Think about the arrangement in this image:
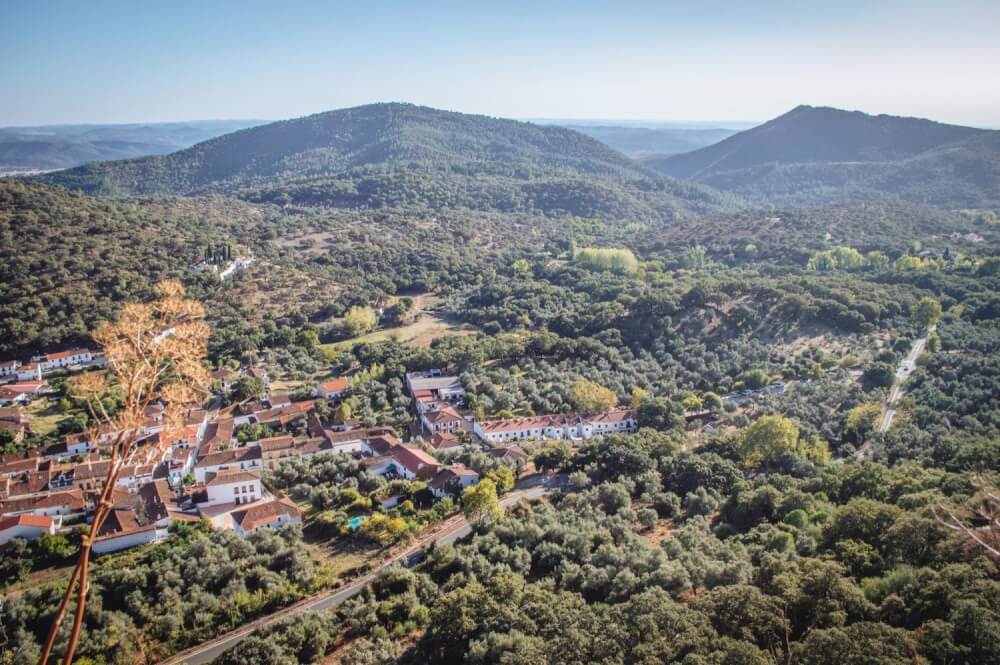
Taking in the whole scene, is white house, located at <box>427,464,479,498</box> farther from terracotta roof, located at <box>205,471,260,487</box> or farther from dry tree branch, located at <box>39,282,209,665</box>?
dry tree branch, located at <box>39,282,209,665</box>

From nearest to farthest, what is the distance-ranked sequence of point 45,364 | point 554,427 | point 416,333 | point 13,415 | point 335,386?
point 13,415 < point 554,427 < point 335,386 < point 45,364 < point 416,333

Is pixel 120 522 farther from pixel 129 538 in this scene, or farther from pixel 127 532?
pixel 129 538

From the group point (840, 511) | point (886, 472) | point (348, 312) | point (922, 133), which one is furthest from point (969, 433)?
point (922, 133)

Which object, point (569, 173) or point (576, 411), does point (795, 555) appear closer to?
point (576, 411)

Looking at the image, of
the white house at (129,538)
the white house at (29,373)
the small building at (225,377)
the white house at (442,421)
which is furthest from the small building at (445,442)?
the white house at (29,373)

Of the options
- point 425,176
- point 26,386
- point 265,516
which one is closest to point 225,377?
point 26,386

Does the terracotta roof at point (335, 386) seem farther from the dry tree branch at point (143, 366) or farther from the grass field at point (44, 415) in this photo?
the dry tree branch at point (143, 366)
